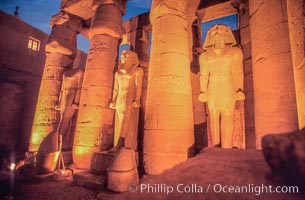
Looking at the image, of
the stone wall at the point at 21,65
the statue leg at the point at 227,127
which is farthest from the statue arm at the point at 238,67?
the stone wall at the point at 21,65

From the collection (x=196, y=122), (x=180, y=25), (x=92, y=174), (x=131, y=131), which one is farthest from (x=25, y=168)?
(x=180, y=25)

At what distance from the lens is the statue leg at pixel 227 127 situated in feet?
12.0

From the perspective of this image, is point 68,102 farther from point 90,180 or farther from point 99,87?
point 90,180

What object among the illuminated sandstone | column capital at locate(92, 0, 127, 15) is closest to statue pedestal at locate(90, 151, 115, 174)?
the illuminated sandstone

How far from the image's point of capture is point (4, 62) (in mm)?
10859

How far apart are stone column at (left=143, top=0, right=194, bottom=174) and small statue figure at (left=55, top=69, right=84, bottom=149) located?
381 centimetres

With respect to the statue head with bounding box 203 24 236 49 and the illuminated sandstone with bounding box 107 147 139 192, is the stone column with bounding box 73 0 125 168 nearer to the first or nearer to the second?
the illuminated sandstone with bounding box 107 147 139 192

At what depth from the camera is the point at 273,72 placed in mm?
2906

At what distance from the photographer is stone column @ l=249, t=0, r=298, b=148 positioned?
8.91ft

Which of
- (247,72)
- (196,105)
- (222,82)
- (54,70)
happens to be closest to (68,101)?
(54,70)

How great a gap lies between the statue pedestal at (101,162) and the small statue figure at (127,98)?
10.7 inches

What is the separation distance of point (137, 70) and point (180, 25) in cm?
170

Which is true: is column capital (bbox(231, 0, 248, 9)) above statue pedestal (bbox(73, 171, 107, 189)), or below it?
above

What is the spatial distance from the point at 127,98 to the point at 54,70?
4457 millimetres
